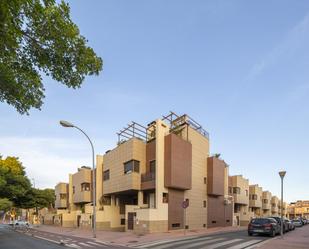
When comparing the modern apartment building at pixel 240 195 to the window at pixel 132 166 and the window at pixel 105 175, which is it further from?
the window at pixel 132 166

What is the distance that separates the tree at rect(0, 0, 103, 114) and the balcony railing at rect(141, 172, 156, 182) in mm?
26768

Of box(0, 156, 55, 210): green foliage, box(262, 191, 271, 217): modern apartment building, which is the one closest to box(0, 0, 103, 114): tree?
box(0, 156, 55, 210): green foliage

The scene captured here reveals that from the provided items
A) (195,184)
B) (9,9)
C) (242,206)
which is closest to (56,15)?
(9,9)

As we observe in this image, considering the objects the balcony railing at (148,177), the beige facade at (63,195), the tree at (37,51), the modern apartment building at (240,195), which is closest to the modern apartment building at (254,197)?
the modern apartment building at (240,195)

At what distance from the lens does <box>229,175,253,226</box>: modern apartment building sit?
60056 millimetres

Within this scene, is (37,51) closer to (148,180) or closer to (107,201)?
(148,180)

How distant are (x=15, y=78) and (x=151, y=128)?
103ft

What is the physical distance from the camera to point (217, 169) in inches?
1742

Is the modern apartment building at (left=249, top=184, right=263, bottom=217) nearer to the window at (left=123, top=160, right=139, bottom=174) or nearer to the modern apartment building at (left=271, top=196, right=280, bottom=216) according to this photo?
the modern apartment building at (left=271, top=196, right=280, bottom=216)

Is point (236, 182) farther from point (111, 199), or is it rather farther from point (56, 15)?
point (56, 15)

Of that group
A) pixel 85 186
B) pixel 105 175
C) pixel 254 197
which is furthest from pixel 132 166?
pixel 254 197

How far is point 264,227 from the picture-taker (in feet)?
88.8

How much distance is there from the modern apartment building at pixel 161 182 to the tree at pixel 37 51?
2311 cm

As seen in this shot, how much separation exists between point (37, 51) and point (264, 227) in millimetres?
24369
